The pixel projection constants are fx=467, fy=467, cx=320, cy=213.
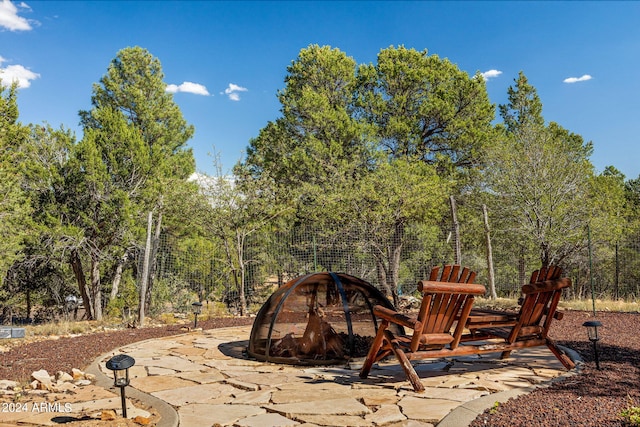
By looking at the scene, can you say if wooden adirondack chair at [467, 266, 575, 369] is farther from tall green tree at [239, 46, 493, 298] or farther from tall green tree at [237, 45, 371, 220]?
tall green tree at [239, 46, 493, 298]

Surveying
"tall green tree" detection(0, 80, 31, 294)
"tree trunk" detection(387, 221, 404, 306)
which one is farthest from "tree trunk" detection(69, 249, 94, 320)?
"tree trunk" detection(387, 221, 404, 306)

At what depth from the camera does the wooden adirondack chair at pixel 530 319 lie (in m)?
5.20

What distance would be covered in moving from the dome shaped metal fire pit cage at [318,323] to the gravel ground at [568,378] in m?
2.42

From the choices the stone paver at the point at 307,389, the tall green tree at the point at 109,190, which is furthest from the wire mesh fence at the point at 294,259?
the stone paver at the point at 307,389

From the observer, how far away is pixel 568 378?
4848mm

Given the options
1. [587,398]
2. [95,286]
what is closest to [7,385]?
[587,398]

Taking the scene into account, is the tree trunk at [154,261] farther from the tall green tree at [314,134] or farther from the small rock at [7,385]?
the small rock at [7,385]

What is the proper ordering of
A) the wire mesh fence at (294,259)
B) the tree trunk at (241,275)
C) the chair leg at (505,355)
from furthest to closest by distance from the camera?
the wire mesh fence at (294,259)
the tree trunk at (241,275)
the chair leg at (505,355)

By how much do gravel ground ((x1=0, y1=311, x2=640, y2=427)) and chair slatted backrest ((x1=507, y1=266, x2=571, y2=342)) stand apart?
67 centimetres

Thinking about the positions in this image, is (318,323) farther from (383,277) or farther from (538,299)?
(383,277)

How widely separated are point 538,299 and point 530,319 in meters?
0.27

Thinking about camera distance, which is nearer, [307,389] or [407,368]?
[407,368]

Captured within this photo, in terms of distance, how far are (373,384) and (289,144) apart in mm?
18398

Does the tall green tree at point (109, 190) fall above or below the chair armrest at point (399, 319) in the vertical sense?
above
